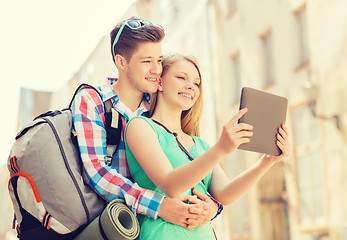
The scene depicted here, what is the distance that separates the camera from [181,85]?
232 cm

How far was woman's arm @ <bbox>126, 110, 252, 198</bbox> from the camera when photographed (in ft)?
6.34

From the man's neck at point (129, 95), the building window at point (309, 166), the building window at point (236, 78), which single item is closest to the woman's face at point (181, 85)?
the man's neck at point (129, 95)

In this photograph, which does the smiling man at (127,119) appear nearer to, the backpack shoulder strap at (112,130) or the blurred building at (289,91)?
the backpack shoulder strap at (112,130)

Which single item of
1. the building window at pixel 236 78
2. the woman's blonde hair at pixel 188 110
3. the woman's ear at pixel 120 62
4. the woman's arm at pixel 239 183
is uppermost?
the building window at pixel 236 78

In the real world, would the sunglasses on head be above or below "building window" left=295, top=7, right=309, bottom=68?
below

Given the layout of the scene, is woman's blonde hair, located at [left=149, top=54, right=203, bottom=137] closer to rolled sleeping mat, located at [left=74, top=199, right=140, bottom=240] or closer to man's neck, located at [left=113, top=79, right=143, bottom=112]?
man's neck, located at [left=113, top=79, right=143, bottom=112]

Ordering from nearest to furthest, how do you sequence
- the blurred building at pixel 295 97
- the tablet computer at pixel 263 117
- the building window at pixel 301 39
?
the tablet computer at pixel 263 117
the blurred building at pixel 295 97
the building window at pixel 301 39

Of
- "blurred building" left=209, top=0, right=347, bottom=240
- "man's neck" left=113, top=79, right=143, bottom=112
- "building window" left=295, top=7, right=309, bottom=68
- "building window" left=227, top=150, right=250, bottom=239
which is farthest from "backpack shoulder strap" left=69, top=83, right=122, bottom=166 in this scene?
"building window" left=227, top=150, right=250, bottom=239

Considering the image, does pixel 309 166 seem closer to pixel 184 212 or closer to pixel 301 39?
pixel 301 39

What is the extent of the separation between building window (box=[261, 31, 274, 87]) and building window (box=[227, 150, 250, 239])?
68.4 inches

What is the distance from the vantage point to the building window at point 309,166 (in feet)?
33.0

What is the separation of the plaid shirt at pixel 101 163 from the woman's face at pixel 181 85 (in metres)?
0.22

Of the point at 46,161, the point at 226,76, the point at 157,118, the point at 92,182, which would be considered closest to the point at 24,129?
the point at 46,161

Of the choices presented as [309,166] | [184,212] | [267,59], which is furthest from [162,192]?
[267,59]
